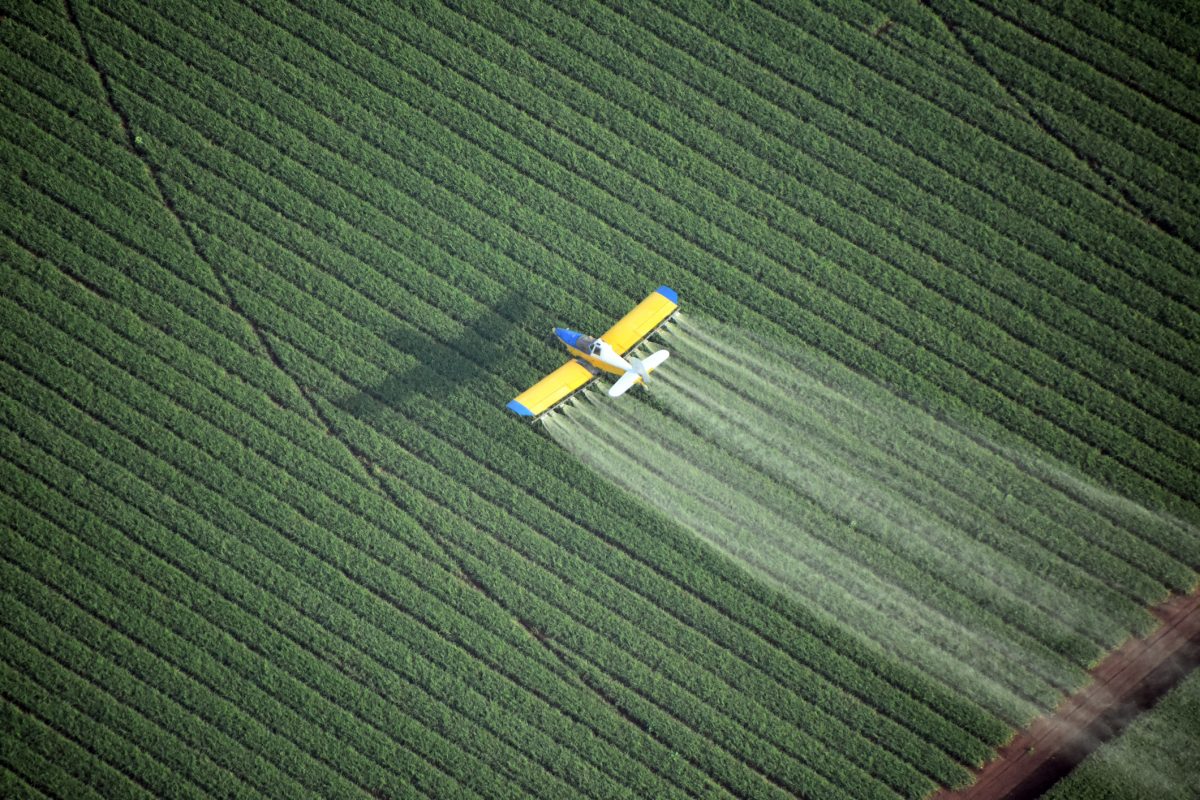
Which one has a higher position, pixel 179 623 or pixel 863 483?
pixel 863 483

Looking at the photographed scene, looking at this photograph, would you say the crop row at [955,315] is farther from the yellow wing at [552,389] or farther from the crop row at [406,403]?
the crop row at [406,403]

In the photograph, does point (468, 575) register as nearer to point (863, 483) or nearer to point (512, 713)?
point (512, 713)

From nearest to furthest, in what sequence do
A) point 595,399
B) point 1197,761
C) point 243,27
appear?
point 1197,761
point 595,399
point 243,27

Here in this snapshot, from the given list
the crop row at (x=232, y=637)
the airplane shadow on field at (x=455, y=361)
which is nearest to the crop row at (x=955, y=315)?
the airplane shadow on field at (x=455, y=361)

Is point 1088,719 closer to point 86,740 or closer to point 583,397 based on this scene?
point 583,397

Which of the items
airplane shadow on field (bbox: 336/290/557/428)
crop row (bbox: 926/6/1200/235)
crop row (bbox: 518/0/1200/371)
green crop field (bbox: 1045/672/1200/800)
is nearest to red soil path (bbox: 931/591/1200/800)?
green crop field (bbox: 1045/672/1200/800)

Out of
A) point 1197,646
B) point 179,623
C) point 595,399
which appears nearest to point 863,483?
point 595,399
